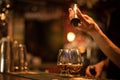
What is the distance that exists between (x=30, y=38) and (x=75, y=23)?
16.5 feet

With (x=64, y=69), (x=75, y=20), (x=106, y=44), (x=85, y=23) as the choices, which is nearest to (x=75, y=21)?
(x=75, y=20)

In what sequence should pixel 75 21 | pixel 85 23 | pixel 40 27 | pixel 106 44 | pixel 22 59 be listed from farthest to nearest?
pixel 40 27 → pixel 22 59 → pixel 106 44 → pixel 85 23 → pixel 75 21

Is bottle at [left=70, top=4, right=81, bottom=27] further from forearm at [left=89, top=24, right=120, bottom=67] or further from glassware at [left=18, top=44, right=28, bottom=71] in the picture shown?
glassware at [left=18, top=44, right=28, bottom=71]

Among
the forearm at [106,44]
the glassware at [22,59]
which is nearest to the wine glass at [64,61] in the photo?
the forearm at [106,44]

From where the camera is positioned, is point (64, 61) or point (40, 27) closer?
point (64, 61)

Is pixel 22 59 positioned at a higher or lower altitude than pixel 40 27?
lower

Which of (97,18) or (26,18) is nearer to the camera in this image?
(97,18)

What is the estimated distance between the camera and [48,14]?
22.0ft

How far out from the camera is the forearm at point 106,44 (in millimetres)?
1956

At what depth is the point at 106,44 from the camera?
202cm

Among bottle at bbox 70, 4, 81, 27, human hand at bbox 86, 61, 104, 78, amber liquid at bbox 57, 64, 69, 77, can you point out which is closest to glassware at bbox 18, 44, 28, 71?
human hand at bbox 86, 61, 104, 78

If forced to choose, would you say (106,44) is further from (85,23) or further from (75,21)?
(75,21)

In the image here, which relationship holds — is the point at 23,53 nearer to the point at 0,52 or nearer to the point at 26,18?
the point at 0,52

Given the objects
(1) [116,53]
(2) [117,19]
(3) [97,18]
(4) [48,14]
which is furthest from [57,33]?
(1) [116,53]
